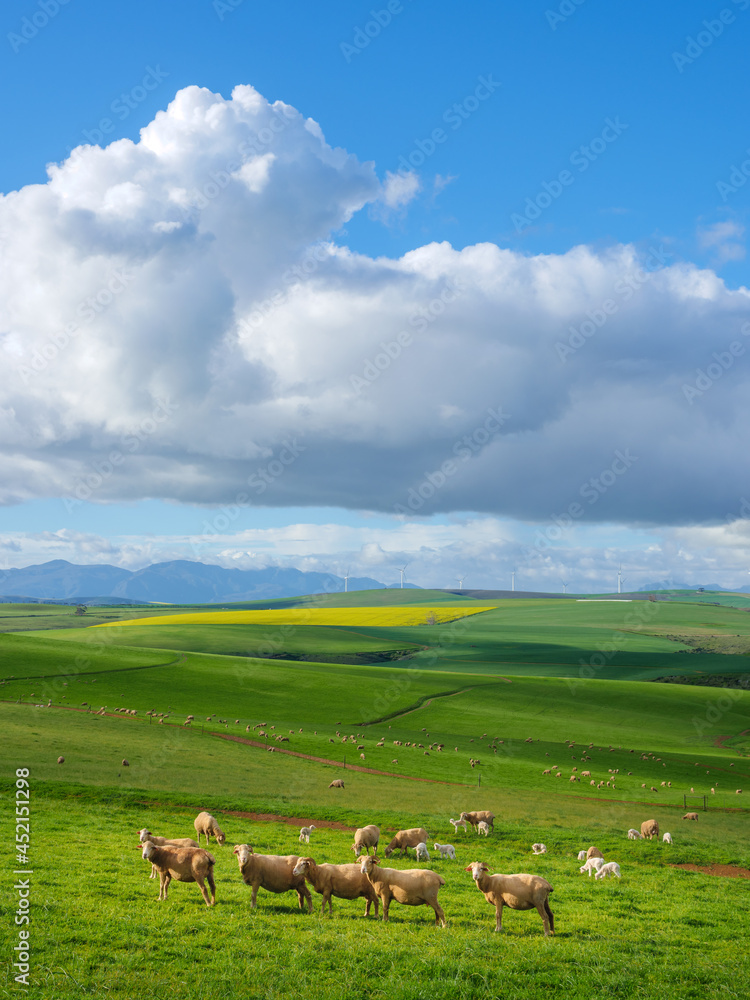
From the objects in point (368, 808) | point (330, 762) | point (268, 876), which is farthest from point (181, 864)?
point (330, 762)

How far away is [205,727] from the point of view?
61.1m

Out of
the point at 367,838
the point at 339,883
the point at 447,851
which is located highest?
the point at 339,883

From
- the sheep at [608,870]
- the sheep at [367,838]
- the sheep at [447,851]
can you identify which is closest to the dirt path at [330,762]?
the sheep at [447,851]

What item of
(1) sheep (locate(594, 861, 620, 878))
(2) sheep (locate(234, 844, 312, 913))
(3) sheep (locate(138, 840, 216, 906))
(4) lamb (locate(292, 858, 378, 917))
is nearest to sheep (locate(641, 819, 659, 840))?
(1) sheep (locate(594, 861, 620, 878))

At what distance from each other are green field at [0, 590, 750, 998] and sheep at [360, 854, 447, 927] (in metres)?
0.58

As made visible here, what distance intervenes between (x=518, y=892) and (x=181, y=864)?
839 cm

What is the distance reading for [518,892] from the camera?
50.4 ft

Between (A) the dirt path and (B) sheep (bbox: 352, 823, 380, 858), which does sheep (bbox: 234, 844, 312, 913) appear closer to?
(B) sheep (bbox: 352, 823, 380, 858)

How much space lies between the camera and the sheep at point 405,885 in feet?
51.2

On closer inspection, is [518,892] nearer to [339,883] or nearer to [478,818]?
[339,883]

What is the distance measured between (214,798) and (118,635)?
115m

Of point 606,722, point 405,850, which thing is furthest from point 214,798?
point 606,722

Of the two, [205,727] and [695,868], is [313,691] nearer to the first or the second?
Result: [205,727]

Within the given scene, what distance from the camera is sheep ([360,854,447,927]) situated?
1561 cm
